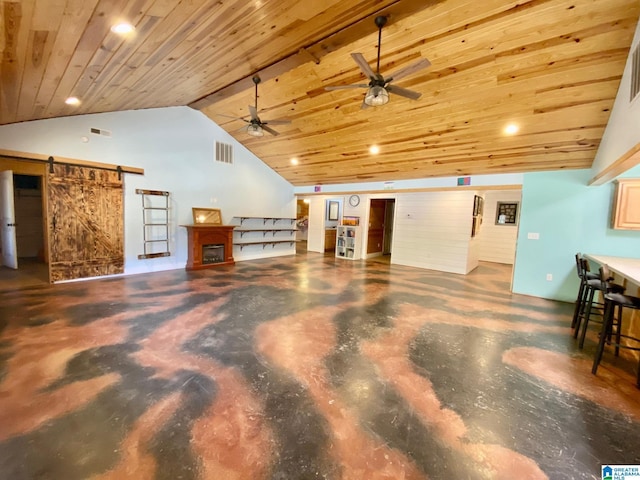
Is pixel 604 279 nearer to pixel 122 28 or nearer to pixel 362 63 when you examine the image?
pixel 362 63

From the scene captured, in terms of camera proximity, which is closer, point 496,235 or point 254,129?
point 254,129

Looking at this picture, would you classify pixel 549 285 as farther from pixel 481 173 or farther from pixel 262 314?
pixel 262 314

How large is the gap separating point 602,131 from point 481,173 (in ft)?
6.21

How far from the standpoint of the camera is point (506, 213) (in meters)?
8.86

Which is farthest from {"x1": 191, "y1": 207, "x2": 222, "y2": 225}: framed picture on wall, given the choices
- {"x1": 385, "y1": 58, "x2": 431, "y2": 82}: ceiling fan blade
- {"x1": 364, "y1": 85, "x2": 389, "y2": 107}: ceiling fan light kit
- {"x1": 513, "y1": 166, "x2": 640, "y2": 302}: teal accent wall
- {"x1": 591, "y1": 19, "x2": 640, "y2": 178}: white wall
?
{"x1": 591, "y1": 19, "x2": 640, "y2": 178}: white wall

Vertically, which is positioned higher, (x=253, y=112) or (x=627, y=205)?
(x=253, y=112)

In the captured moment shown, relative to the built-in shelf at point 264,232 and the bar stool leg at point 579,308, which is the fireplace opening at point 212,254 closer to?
the built-in shelf at point 264,232

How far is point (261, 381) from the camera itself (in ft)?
7.42

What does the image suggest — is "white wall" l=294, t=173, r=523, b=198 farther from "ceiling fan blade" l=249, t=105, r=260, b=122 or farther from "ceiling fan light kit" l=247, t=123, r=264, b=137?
"ceiling fan blade" l=249, t=105, r=260, b=122

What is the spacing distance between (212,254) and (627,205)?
26.0 feet

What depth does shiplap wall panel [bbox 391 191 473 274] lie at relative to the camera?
→ 7.05 metres

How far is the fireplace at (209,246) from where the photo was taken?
6.36m

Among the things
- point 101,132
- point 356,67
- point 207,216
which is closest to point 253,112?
point 356,67

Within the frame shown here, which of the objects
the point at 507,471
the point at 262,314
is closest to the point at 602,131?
the point at 507,471
